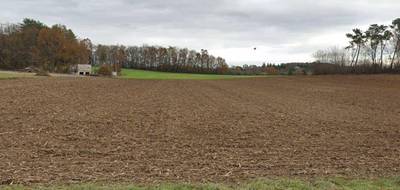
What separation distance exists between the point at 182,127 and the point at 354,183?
9233mm

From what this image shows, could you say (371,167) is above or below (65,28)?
below

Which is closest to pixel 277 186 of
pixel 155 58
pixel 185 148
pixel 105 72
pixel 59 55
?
pixel 185 148

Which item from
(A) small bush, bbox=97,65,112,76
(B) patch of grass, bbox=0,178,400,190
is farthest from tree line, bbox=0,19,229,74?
(B) patch of grass, bbox=0,178,400,190

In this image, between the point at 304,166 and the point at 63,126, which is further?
the point at 63,126

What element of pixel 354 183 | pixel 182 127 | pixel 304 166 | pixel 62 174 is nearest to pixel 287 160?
pixel 304 166

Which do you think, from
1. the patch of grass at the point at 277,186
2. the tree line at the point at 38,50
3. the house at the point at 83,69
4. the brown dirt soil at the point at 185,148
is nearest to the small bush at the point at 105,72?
the house at the point at 83,69

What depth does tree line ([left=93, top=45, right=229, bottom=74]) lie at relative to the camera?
170m

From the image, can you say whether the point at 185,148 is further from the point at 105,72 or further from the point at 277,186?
the point at 105,72

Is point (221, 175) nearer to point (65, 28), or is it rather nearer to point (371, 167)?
point (371, 167)

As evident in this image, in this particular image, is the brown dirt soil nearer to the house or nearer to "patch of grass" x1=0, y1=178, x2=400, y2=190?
"patch of grass" x1=0, y1=178, x2=400, y2=190

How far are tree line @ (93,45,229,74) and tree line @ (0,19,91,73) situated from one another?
107 feet

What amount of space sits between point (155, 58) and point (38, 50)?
5621 cm

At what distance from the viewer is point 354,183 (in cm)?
784

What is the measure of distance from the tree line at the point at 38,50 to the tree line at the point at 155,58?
107 feet
